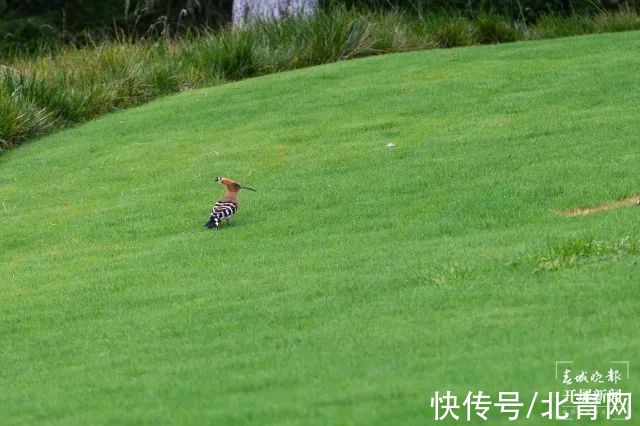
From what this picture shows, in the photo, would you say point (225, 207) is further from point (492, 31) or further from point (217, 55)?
point (492, 31)

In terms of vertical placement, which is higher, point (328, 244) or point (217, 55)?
point (328, 244)

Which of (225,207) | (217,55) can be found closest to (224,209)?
(225,207)

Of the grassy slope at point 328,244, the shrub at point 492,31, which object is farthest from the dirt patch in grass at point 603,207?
the shrub at point 492,31

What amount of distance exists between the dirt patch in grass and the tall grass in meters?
9.47

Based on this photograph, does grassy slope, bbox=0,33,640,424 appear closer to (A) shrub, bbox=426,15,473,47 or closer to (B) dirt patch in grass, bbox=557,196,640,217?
(B) dirt patch in grass, bbox=557,196,640,217

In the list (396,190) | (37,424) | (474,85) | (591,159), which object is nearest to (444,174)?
(396,190)

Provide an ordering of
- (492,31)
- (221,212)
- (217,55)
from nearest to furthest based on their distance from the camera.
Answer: (221,212)
(217,55)
(492,31)

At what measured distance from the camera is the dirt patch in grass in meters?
10.2

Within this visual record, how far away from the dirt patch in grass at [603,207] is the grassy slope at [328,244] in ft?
0.54

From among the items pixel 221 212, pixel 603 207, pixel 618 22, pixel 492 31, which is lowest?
pixel 492 31

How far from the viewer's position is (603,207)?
10297mm

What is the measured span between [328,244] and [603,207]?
7.40ft

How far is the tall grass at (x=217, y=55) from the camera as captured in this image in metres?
18.3

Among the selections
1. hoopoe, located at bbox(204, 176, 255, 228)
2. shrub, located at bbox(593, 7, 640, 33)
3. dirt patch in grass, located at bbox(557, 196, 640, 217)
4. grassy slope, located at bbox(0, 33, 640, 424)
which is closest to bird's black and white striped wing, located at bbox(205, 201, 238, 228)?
hoopoe, located at bbox(204, 176, 255, 228)
